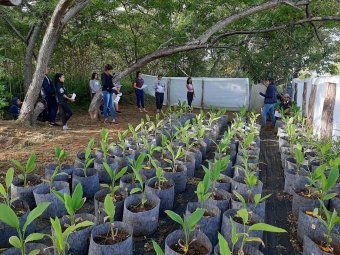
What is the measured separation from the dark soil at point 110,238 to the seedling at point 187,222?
1.24 ft

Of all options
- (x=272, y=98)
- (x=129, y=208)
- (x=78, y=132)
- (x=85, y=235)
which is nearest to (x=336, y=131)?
(x=272, y=98)

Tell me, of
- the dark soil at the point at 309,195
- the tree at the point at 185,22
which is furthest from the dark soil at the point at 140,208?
the tree at the point at 185,22

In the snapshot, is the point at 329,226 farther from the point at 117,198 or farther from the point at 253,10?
the point at 253,10

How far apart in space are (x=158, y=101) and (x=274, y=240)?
6.67 metres

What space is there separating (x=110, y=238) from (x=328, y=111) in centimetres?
402

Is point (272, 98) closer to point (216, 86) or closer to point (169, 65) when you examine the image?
point (216, 86)

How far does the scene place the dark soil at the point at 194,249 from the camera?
6.00ft

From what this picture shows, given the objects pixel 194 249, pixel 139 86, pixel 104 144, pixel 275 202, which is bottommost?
pixel 275 202

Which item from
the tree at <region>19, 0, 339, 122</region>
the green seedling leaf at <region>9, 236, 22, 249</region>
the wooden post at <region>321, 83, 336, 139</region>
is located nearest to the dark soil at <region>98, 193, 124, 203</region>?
the green seedling leaf at <region>9, 236, 22, 249</region>

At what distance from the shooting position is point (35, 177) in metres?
2.86

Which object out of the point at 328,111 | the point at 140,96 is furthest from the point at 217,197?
the point at 140,96

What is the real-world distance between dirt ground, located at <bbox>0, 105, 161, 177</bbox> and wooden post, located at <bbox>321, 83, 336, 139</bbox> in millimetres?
3551

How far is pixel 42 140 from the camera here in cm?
488

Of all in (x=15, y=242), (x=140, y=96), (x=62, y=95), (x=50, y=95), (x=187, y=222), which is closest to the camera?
(x=15, y=242)
